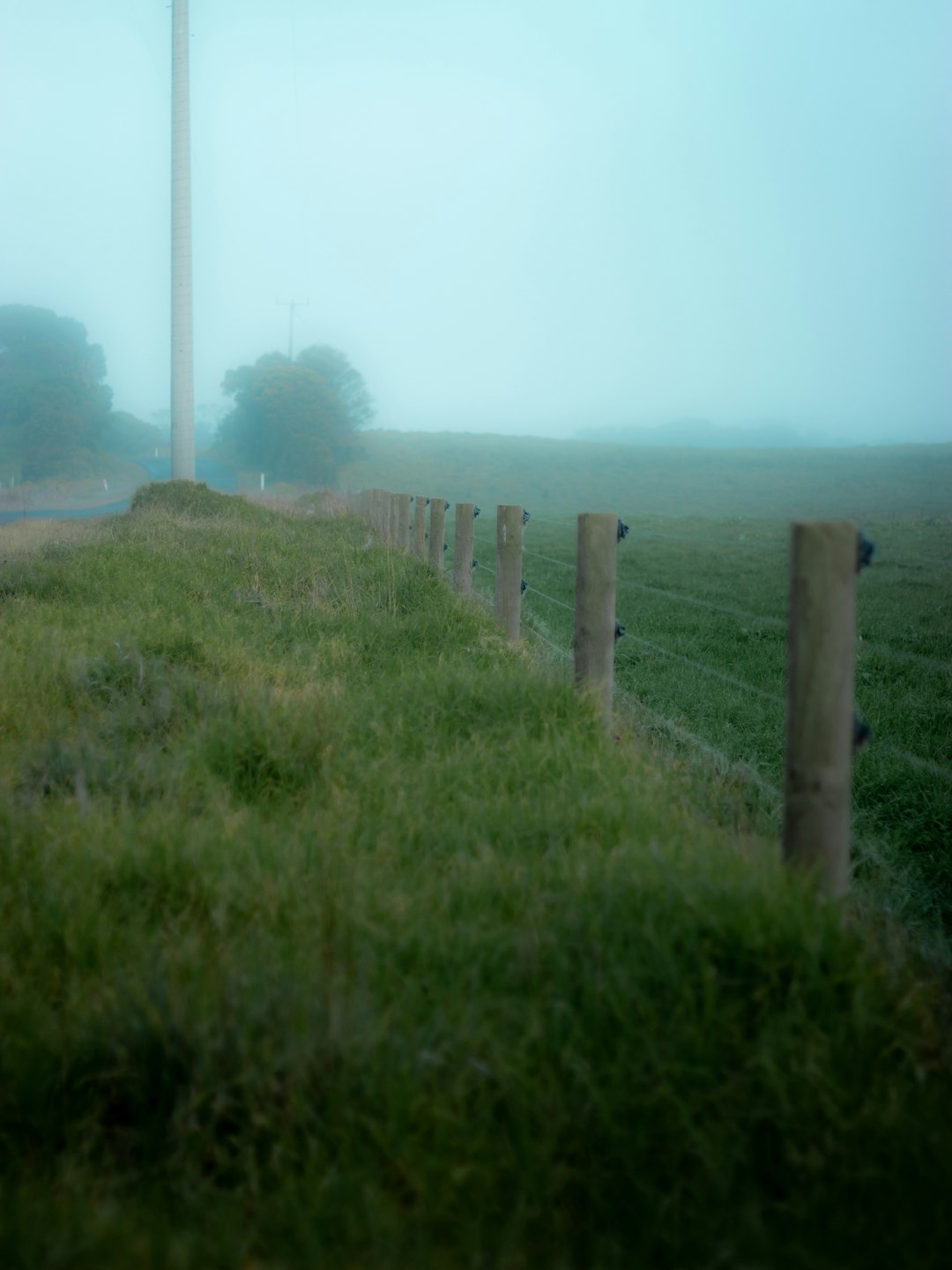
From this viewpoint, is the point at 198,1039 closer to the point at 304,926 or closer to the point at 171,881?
the point at 304,926

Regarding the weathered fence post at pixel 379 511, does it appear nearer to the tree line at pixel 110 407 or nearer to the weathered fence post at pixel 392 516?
the weathered fence post at pixel 392 516

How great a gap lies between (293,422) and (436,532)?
61866 millimetres

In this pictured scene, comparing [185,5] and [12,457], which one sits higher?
[185,5]

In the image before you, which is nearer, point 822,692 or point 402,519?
point 822,692

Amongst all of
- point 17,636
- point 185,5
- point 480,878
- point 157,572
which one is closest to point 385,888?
point 480,878

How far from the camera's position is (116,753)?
4.35m

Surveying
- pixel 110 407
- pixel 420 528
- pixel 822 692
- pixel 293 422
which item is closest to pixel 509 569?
pixel 822 692

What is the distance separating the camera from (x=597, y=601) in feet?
17.3

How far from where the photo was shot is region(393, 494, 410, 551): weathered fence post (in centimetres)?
1457

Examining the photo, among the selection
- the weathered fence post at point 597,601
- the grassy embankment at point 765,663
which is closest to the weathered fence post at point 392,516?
the grassy embankment at point 765,663

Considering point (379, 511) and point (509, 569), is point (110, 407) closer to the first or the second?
point (379, 511)

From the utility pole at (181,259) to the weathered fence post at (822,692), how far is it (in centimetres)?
2060

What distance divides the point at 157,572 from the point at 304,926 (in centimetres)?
717

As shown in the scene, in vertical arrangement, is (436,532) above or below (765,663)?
above
